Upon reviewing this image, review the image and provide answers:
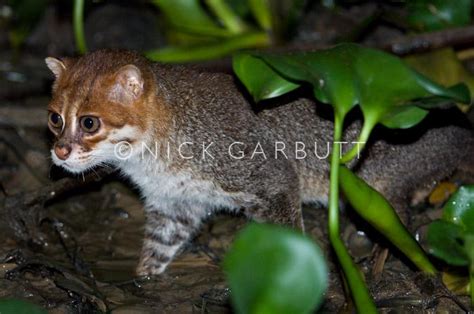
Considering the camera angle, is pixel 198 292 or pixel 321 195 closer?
pixel 198 292

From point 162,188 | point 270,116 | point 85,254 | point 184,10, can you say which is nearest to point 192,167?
point 162,188

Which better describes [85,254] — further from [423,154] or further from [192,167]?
[423,154]

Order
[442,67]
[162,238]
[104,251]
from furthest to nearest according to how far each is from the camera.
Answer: [442,67]
[104,251]
[162,238]

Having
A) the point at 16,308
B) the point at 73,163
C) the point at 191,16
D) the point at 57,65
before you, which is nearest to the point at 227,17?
the point at 191,16

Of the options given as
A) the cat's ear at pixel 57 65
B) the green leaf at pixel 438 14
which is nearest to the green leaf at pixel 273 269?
the cat's ear at pixel 57 65

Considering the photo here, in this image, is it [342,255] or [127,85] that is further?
[127,85]

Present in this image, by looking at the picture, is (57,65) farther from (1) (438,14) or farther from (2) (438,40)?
(1) (438,14)

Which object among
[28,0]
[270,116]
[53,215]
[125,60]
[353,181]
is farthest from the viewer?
[28,0]
